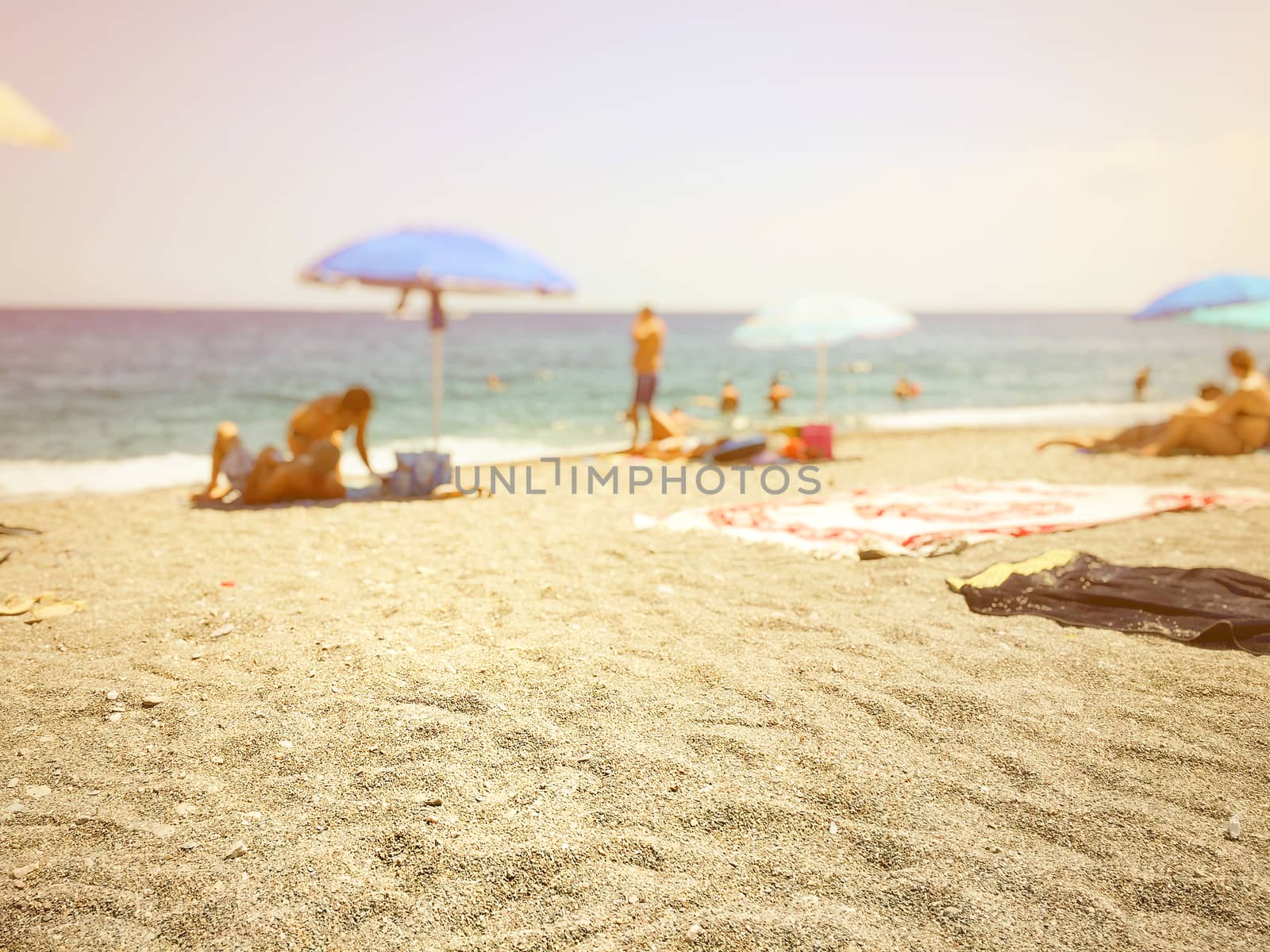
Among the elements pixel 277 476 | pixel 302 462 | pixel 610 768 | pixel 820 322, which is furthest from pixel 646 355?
pixel 610 768

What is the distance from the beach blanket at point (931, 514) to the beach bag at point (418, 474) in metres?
2.41

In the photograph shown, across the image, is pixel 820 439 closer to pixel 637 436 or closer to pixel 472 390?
pixel 637 436

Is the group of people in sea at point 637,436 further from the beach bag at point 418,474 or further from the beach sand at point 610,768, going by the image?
the beach sand at point 610,768

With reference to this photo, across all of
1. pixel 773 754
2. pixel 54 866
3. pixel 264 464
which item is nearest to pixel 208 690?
pixel 54 866

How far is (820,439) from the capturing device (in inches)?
406

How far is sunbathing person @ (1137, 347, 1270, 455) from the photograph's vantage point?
9.57m

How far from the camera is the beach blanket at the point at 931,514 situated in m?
5.66

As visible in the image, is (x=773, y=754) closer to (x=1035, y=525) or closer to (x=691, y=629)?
(x=691, y=629)

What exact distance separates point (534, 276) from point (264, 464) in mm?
3061

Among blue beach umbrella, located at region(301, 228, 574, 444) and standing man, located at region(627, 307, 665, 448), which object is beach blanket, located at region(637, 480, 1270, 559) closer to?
blue beach umbrella, located at region(301, 228, 574, 444)

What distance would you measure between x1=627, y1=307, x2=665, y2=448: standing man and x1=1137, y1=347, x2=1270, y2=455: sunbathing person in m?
6.16

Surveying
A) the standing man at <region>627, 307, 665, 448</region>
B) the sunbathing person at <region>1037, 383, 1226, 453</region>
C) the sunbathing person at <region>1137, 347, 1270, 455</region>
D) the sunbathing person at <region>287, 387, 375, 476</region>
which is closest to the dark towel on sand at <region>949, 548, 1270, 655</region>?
the sunbathing person at <region>287, 387, 375, 476</region>

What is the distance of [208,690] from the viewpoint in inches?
131

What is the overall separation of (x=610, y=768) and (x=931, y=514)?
4.58 metres
